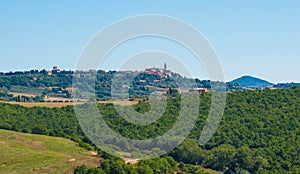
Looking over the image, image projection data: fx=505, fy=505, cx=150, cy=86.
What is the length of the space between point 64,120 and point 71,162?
5304cm

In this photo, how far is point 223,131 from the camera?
9331 cm

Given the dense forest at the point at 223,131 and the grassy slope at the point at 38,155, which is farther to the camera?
the dense forest at the point at 223,131

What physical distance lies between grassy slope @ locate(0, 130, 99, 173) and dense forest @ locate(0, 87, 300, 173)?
2.31 m

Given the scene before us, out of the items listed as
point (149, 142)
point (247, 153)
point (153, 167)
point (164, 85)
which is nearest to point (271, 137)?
point (247, 153)

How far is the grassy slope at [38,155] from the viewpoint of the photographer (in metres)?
53.9

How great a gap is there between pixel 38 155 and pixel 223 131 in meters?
43.7

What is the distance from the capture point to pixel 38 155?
58625 mm

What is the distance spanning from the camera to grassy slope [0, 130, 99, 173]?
177 feet

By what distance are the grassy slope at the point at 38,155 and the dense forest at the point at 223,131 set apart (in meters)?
2.31

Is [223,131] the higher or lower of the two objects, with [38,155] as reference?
higher

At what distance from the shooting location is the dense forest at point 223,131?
7188 centimetres

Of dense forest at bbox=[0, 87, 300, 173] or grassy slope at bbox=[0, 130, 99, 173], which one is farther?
dense forest at bbox=[0, 87, 300, 173]

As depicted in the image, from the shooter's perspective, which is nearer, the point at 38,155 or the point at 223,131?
the point at 38,155

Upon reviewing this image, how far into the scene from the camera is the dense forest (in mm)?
71875
